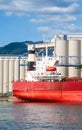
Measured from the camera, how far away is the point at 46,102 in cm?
8325

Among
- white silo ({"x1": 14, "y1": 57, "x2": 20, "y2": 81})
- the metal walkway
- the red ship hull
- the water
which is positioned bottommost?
the water

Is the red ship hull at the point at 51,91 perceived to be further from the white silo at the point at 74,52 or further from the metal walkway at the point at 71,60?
the white silo at the point at 74,52

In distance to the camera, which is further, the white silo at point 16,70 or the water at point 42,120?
the white silo at point 16,70

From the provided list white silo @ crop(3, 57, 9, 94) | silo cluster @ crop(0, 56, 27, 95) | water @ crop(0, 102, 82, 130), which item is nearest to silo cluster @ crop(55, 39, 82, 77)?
silo cluster @ crop(0, 56, 27, 95)

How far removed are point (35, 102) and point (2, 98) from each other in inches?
554

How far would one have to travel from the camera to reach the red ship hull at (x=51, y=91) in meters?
81.1

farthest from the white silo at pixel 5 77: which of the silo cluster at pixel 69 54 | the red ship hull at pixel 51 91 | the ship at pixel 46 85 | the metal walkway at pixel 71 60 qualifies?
the red ship hull at pixel 51 91

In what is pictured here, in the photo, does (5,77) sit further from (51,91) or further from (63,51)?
(51,91)

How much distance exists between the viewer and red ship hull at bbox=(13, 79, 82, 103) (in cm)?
8106

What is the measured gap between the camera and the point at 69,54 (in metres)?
101

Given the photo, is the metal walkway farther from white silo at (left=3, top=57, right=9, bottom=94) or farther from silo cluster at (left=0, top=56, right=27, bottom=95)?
white silo at (left=3, top=57, right=9, bottom=94)

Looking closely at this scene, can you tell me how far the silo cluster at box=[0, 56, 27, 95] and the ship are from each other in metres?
21.0

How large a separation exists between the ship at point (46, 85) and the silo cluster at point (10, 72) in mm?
20977

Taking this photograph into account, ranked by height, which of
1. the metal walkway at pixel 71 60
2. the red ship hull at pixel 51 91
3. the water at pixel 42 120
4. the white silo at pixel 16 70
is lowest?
the water at pixel 42 120
